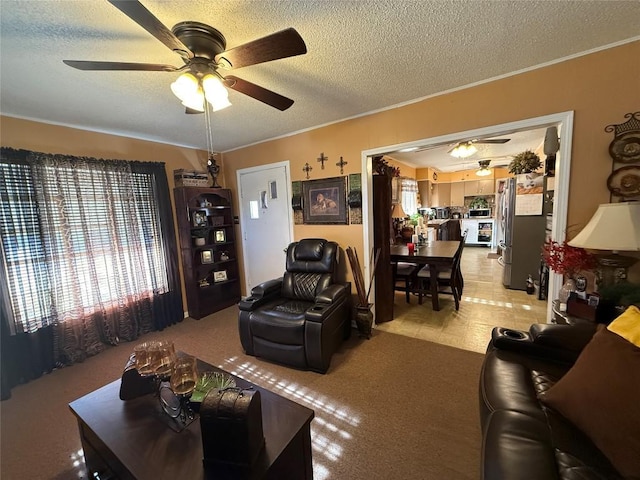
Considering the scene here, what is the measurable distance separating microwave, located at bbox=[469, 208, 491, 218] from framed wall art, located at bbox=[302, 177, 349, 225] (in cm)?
616

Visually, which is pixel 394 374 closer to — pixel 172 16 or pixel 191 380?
pixel 191 380

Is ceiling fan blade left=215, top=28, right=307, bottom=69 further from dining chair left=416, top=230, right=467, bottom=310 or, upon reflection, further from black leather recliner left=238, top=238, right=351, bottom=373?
dining chair left=416, top=230, right=467, bottom=310

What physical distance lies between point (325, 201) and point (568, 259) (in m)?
2.33

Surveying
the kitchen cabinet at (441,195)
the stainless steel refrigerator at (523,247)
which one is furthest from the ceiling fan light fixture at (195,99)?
the kitchen cabinet at (441,195)

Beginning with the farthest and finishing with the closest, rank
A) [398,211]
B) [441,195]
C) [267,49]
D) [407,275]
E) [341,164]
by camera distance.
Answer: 1. [441,195]
2. [398,211]
3. [407,275]
4. [341,164]
5. [267,49]

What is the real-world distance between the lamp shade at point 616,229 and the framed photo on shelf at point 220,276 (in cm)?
398

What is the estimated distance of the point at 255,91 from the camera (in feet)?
5.38

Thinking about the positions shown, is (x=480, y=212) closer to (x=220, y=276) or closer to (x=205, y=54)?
(x=220, y=276)

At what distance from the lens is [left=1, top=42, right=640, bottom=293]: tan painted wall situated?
6.00ft

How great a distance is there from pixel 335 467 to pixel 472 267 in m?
5.34

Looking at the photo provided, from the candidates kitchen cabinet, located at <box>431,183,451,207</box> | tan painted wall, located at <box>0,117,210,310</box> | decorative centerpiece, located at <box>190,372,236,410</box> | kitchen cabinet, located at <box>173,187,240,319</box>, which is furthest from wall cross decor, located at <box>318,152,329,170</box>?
kitchen cabinet, located at <box>431,183,451,207</box>

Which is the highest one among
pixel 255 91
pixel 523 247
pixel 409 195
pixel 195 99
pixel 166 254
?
pixel 255 91

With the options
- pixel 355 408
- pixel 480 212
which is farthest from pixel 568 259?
pixel 480 212

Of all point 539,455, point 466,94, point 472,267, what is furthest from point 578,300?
point 472,267
